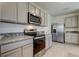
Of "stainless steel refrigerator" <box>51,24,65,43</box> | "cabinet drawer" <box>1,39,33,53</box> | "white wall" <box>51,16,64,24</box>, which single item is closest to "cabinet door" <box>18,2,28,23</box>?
"cabinet drawer" <box>1,39,33,53</box>

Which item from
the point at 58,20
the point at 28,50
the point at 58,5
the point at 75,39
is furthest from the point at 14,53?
the point at 58,20

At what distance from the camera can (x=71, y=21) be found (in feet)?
18.7

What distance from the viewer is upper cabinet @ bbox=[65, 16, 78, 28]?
552cm

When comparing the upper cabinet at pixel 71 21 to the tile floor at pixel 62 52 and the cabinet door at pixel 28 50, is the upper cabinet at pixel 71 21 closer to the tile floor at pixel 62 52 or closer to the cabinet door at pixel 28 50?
the tile floor at pixel 62 52

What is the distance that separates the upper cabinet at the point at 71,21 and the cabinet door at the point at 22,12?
13.3 feet

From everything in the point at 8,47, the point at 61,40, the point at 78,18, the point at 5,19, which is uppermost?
the point at 78,18

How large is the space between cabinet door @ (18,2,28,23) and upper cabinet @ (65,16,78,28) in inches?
160

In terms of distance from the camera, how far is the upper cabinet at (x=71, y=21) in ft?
18.1

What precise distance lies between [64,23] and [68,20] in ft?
1.31

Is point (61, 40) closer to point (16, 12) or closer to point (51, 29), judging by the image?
point (51, 29)

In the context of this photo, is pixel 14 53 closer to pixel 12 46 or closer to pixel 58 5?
pixel 12 46

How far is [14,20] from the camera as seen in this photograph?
7.03 ft

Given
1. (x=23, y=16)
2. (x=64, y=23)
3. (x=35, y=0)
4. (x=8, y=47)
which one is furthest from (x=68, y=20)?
(x=8, y=47)

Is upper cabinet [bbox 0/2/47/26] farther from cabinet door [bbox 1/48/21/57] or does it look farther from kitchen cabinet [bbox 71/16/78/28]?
kitchen cabinet [bbox 71/16/78/28]
